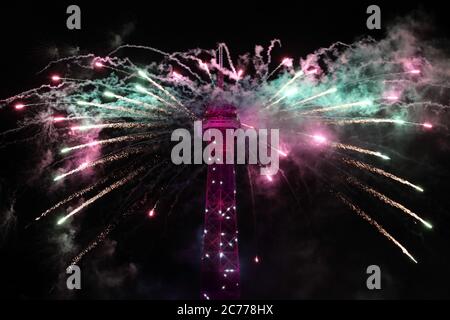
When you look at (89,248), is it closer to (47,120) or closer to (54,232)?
(54,232)

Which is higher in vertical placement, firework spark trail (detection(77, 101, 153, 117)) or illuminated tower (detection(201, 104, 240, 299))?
firework spark trail (detection(77, 101, 153, 117))

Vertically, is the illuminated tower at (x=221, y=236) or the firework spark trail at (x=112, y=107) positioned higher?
the firework spark trail at (x=112, y=107)

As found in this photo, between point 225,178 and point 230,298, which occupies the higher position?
point 225,178
